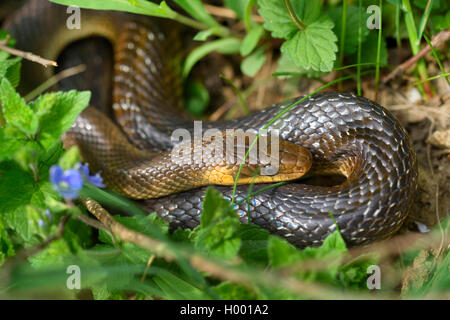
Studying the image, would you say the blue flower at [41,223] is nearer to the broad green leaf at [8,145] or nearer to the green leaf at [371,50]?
the broad green leaf at [8,145]

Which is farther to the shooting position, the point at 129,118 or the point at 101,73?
the point at 101,73

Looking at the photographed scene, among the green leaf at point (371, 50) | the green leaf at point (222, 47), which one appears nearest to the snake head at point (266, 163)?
the green leaf at point (371, 50)

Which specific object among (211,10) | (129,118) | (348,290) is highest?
(211,10)

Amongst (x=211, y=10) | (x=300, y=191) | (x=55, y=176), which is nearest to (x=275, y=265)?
(x=300, y=191)

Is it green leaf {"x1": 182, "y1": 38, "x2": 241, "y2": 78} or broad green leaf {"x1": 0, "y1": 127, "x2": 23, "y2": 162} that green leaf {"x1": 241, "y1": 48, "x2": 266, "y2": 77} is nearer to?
green leaf {"x1": 182, "y1": 38, "x2": 241, "y2": 78}

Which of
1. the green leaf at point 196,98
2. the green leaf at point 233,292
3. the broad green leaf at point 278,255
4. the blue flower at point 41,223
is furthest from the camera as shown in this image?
the green leaf at point 196,98

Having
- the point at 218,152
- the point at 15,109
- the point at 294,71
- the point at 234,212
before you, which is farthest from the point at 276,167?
the point at 15,109

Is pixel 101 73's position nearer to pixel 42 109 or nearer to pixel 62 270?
pixel 42 109
